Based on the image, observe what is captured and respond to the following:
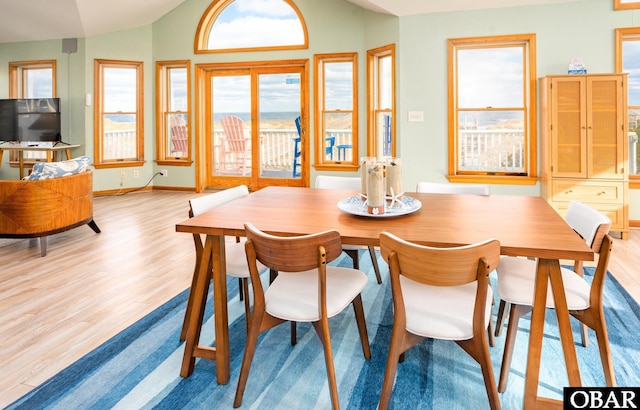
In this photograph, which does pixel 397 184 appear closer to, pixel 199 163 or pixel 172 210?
pixel 172 210

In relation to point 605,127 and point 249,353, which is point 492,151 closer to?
point 605,127

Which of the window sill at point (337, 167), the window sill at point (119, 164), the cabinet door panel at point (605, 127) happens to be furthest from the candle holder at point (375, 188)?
the window sill at point (119, 164)

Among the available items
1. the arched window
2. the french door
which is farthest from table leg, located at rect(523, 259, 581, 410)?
the arched window

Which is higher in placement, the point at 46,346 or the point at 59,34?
the point at 59,34

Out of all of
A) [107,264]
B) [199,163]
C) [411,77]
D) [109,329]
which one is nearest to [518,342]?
[109,329]

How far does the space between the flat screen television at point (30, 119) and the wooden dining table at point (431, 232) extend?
19.2 feet

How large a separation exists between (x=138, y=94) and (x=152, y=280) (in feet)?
16.8

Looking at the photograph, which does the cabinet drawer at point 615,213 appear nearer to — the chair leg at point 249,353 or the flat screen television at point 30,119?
the chair leg at point 249,353

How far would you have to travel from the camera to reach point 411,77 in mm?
5504

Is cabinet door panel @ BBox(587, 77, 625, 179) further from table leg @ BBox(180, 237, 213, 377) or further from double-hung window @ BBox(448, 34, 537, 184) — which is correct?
table leg @ BBox(180, 237, 213, 377)

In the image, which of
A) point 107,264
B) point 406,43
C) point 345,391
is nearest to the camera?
point 345,391

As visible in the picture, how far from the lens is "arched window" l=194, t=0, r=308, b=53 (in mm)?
6902

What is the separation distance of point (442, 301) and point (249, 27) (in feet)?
21.3

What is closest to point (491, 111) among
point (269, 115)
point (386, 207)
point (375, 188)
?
point (269, 115)
